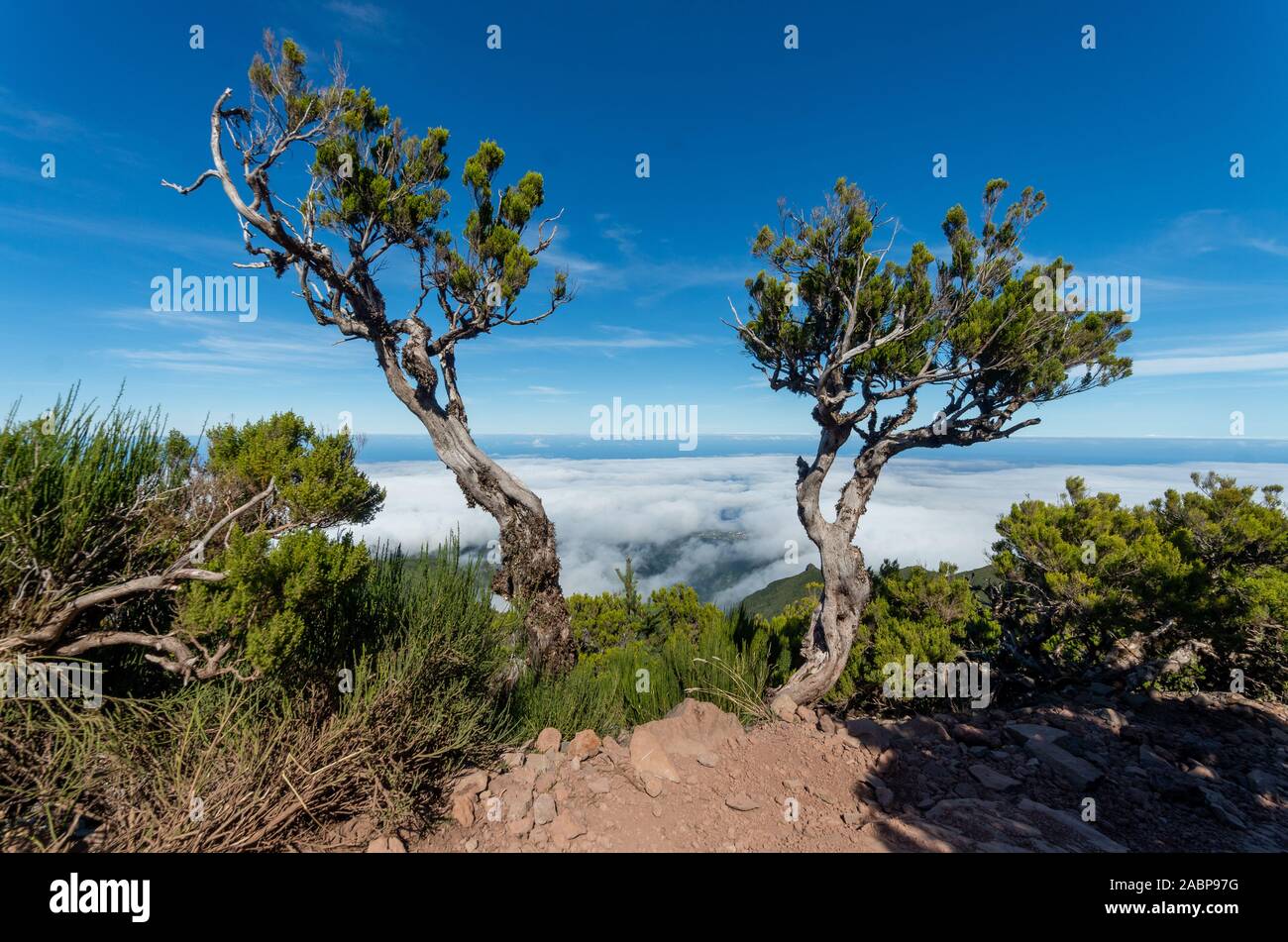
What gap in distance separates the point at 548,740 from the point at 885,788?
2.32 meters

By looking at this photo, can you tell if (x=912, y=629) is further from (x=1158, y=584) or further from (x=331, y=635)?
(x=331, y=635)

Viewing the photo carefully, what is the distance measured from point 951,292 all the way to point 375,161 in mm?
7232

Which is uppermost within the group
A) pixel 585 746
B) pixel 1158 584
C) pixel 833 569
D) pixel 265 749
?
pixel 1158 584

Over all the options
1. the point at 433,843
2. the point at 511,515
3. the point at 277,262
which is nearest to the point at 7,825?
the point at 433,843

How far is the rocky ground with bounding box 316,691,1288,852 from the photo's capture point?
2791 mm

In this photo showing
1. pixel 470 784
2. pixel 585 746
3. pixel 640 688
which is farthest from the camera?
pixel 640 688

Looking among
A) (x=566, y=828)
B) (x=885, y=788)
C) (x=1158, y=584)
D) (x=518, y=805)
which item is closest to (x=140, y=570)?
(x=518, y=805)

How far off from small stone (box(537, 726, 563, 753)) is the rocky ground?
0.01 m

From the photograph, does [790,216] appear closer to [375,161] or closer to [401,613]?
[375,161]

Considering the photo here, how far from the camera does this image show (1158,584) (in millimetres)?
4711

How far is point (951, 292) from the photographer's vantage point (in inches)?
260

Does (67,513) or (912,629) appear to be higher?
(67,513)

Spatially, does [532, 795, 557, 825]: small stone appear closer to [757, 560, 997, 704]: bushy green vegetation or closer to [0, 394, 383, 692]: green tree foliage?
[0, 394, 383, 692]: green tree foliage

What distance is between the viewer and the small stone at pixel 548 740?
3.68m
